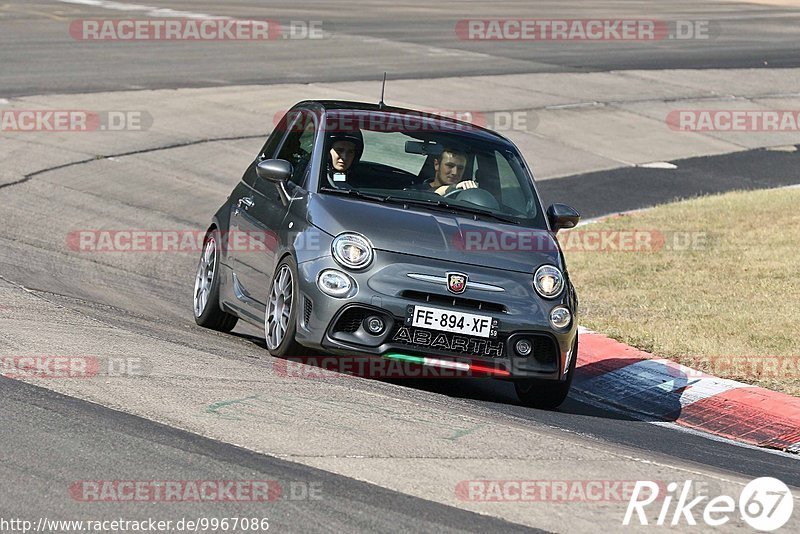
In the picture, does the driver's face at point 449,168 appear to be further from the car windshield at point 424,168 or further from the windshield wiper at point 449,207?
the windshield wiper at point 449,207

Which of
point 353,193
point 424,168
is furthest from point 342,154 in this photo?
point 424,168

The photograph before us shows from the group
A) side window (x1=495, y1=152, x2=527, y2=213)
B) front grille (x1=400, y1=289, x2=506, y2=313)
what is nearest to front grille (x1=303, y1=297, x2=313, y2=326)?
front grille (x1=400, y1=289, x2=506, y2=313)

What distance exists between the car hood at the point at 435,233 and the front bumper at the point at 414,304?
0.08m

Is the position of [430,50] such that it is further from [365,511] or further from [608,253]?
[365,511]

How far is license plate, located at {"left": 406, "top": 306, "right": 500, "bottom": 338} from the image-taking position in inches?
→ 323

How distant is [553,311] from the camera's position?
848cm

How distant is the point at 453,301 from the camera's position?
8281 mm

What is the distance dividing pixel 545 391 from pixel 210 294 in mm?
2744

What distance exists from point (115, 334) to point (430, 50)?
22.1 meters

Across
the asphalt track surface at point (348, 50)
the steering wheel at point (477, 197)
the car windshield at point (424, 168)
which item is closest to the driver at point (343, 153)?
the car windshield at point (424, 168)

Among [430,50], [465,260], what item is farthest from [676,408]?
[430,50]

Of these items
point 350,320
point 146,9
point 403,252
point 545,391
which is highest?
point 146,9

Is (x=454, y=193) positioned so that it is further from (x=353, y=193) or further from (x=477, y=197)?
(x=353, y=193)

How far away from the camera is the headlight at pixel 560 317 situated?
8.48 meters
